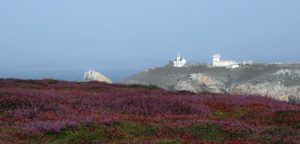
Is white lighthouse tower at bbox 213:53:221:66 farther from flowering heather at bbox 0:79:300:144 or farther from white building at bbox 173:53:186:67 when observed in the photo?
flowering heather at bbox 0:79:300:144

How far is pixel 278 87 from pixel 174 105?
6972cm

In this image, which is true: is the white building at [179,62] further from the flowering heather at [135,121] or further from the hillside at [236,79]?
the flowering heather at [135,121]

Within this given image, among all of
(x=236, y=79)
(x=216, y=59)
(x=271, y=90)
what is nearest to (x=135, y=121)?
(x=271, y=90)

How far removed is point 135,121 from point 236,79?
88.8 metres

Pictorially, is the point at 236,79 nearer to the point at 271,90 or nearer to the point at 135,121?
the point at 271,90

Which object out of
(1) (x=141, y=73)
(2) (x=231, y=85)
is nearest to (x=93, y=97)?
(2) (x=231, y=85)

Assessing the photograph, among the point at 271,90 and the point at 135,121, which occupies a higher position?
the point at 271,90

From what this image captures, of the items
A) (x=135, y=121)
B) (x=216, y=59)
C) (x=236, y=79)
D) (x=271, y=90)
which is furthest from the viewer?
(x=216, y=59)

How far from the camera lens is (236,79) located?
105 meters

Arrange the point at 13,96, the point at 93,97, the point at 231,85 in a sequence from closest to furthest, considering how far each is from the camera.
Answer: the point at 13,96 → the point at 93,97 → the point at 231,85

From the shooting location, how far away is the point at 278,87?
89.6 metres

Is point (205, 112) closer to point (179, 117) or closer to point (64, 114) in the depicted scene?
point (179, 117)

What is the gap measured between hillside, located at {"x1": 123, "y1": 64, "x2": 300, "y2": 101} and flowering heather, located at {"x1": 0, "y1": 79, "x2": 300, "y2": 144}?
5427cm

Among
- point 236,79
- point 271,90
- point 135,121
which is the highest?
point 236,79
